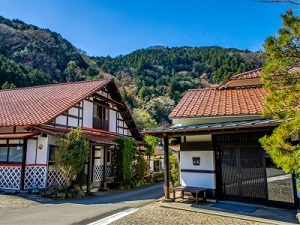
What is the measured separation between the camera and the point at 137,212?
8336 mm

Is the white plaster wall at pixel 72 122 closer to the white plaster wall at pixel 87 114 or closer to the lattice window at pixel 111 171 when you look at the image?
the white plaster wall at pixel 87 114

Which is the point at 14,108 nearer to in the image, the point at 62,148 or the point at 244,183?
the point at 62,148

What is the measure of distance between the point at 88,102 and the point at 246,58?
65181 mm

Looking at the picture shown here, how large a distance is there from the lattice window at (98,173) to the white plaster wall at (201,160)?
22.9 ft

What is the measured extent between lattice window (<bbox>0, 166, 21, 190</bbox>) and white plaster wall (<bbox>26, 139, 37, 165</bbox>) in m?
0.60

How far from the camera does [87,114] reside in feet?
55.7

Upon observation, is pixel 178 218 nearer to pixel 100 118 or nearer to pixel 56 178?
pixel 56 178

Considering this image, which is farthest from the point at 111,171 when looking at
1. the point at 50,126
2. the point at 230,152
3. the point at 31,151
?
the point at 230,152

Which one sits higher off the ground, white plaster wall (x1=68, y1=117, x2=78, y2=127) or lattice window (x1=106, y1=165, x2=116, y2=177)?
white plaster wall (x1=68, y1=117, x2=78, y2=127)

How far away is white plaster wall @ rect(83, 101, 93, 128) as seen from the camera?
1666 cm

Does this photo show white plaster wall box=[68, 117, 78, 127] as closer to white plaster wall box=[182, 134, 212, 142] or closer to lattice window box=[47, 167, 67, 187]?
lattice window box=[47, 167, 67, 187]

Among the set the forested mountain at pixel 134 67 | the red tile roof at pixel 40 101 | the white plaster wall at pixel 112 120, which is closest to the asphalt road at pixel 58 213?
the red tile roof at pixel 40 101

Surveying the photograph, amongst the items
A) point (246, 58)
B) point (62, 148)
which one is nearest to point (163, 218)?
point (62, 148)

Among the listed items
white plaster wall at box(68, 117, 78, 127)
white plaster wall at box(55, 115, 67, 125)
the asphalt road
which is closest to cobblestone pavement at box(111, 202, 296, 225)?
the asphalt road
